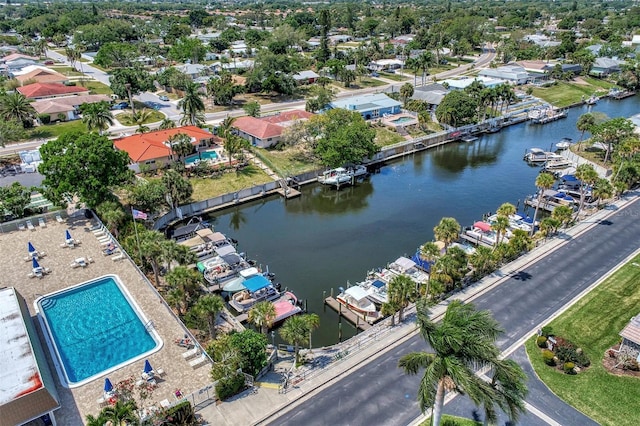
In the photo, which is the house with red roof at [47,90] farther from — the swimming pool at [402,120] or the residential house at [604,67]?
the residential house at [604,67]

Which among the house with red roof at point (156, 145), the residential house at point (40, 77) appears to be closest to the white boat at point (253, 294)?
the house with red roof at point (156, 145)

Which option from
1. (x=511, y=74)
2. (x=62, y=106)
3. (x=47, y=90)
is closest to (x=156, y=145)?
(x=62, y=106)

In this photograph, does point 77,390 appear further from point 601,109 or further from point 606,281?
point 601,109

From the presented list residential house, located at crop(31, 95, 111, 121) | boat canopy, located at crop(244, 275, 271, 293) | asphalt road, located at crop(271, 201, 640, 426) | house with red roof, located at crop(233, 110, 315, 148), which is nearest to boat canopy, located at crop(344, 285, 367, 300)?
asphalt road, located at crop(271, 201, 640, 426)

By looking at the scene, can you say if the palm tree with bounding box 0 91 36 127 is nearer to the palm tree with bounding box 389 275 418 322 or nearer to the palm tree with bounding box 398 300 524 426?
the palm tree with bounding box 389 275 418 322

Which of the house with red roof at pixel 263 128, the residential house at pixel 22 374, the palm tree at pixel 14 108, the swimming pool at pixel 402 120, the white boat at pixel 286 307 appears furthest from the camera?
the swimming pool at pixel 402 120

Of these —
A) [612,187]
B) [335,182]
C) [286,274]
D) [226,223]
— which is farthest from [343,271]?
[612,187]

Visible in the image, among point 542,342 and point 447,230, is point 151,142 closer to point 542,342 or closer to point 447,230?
point 447,230
